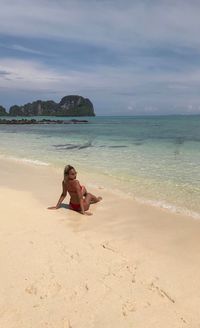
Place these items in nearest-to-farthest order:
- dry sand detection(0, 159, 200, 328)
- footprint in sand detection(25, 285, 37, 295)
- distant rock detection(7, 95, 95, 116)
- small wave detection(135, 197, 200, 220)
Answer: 1. dry sand detection(0, 159, 200, 328)
2. footprint in sand detection(25, 285, 37, 295)
3. small wave detection(135, 197, 200, 220)
4. distant rock detection(7, 95, 95, 116)

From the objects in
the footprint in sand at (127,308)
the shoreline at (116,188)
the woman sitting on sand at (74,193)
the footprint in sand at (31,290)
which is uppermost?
the woman sitting on sand at (74,193)

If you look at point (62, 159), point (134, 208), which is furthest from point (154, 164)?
point (134, 208)

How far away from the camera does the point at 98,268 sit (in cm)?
453

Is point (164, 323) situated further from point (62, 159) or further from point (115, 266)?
point (62, 159)

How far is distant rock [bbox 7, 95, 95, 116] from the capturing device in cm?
13900

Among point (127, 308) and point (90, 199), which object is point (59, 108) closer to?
point (90, 199)

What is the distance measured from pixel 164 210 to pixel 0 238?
3.40 metres

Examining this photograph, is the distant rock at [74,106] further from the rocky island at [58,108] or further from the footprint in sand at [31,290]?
the footprint in sand at [31,290]

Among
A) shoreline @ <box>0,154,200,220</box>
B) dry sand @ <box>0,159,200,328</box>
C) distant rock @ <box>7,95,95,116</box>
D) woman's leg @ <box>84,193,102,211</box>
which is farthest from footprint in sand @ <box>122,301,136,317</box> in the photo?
distant rock @ <box>7,95,95,116</box>

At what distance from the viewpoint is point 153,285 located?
4.15 meters

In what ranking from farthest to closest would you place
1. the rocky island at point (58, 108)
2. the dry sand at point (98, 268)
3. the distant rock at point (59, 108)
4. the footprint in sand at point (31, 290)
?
the distant rock at point (59, 108)
the rocky island at point (58, 108)
the footprint in sand at point (31, 290)
the dry sand at point (98, 268)

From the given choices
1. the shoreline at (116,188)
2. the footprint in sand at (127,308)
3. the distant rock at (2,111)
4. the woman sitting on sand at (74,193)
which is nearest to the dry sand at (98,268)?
the footprint in sand at (127,308)

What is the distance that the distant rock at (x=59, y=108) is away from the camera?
139 meters

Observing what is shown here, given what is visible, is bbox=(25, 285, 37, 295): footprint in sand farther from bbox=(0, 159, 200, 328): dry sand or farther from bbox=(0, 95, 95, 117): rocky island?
bbox=(0, 95, 95, 117): rocky island
